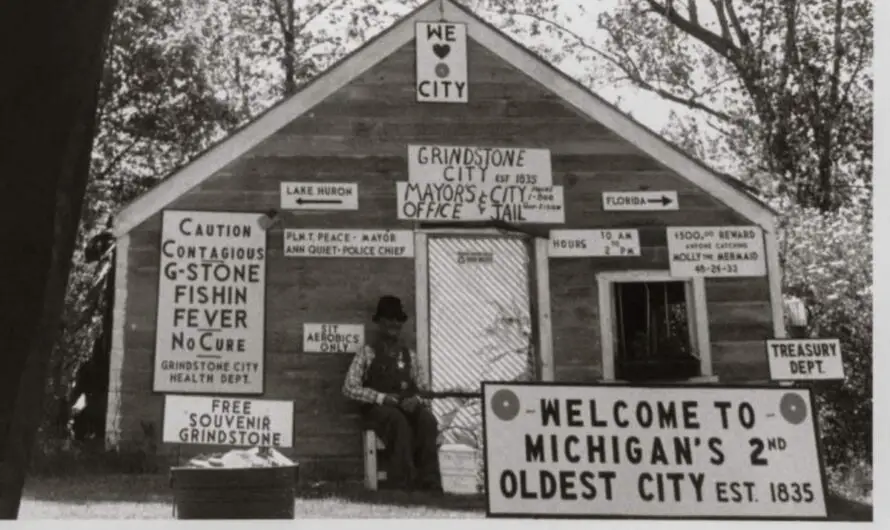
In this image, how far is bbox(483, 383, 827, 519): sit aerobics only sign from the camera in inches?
178

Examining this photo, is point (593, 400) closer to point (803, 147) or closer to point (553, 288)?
point (553, 288)

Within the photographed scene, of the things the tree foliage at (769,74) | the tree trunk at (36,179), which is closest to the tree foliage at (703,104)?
the tree foliage at (769,74)

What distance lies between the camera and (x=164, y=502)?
5.51 metres

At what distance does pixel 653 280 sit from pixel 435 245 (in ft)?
5.79

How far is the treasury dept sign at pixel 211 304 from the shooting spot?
6668 millimetres

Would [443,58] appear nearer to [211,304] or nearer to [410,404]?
[211,304]

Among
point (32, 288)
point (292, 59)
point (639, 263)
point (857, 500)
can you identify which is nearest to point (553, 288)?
point (639, 263)

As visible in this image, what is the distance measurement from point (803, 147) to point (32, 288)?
7.02 metres

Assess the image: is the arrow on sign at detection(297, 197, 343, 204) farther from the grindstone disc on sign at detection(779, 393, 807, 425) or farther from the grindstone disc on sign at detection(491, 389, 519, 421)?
the grindstone disc on sign at detection(779, 393, 807, 425)

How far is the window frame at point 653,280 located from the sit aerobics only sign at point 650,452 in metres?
2.45

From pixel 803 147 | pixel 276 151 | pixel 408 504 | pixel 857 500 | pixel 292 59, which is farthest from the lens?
pixel 292 59

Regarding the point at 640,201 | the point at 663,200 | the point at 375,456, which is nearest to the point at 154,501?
the point at 375,456

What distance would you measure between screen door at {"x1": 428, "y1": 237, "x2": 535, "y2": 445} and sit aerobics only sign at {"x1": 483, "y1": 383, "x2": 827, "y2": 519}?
240 centimetres

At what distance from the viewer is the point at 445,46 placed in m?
7.57
